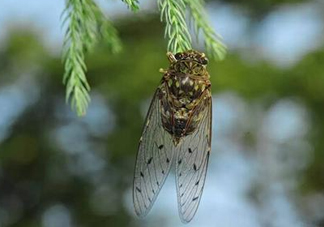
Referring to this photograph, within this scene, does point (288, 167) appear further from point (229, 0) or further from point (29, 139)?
point (29, 139)

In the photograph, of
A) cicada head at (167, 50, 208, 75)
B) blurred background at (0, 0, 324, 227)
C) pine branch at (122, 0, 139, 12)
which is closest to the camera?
pine branch at (122, 0, 139, 12)

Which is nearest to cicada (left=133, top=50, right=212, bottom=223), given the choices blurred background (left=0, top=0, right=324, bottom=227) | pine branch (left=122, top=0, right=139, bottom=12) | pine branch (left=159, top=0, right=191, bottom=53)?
pine branch (left=159, top=0, right=191, bottom=53)

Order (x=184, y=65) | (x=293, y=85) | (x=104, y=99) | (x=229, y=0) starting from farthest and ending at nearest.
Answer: (x=229, y=0), (x=104, y=99), (x=293, y=85), (x=184, y=65)

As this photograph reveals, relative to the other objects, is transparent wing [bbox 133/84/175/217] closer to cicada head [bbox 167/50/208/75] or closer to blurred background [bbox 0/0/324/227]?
cicada head [bbox 167/50/208/75]

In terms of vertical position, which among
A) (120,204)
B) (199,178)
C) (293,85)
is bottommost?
(120,204)

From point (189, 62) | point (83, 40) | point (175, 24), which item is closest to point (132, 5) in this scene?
point (175, 24)

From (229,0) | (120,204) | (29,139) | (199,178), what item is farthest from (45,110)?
(199,178)

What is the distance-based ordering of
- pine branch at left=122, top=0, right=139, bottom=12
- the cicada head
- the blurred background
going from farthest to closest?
the blurred background → the cicada head → pine branch at left=122, top=0, right=139, bottom=12
